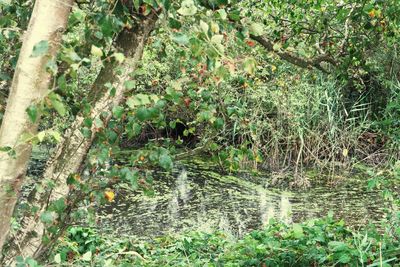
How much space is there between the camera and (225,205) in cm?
702

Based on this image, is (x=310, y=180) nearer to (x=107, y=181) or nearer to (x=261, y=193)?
(x=261, y=193)

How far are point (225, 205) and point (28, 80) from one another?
582 centimetres

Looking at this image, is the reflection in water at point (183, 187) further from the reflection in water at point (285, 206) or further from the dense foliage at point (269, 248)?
the dense foliage at point (269, 248)

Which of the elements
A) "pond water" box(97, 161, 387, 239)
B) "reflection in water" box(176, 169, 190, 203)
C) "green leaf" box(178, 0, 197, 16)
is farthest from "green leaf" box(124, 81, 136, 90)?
"reflection in water" box(176, 169, 190, 203)

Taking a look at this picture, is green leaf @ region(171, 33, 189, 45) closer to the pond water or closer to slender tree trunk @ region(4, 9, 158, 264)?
slender tree trunk @ region(4, 9, 158, 264)

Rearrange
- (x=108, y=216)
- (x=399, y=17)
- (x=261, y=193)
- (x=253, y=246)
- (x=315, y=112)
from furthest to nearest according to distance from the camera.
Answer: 1. (x=315, y=112)
2. (x=261, y=193)
3. (x=108, y=216)
4. (x=253, y=246)
5. (x=399, y=17)

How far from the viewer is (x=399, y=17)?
3.12m

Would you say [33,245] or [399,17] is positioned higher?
[399,17]

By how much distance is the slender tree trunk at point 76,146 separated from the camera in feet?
6.26

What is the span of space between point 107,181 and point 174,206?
16.6 feet

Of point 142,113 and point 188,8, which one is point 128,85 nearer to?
point 142,113

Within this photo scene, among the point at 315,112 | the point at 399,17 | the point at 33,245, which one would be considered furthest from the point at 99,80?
the point at 315,112

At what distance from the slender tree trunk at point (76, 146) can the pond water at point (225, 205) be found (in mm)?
3833

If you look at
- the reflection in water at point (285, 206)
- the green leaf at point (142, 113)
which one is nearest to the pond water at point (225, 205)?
the reflection in water at point (285, 206)
